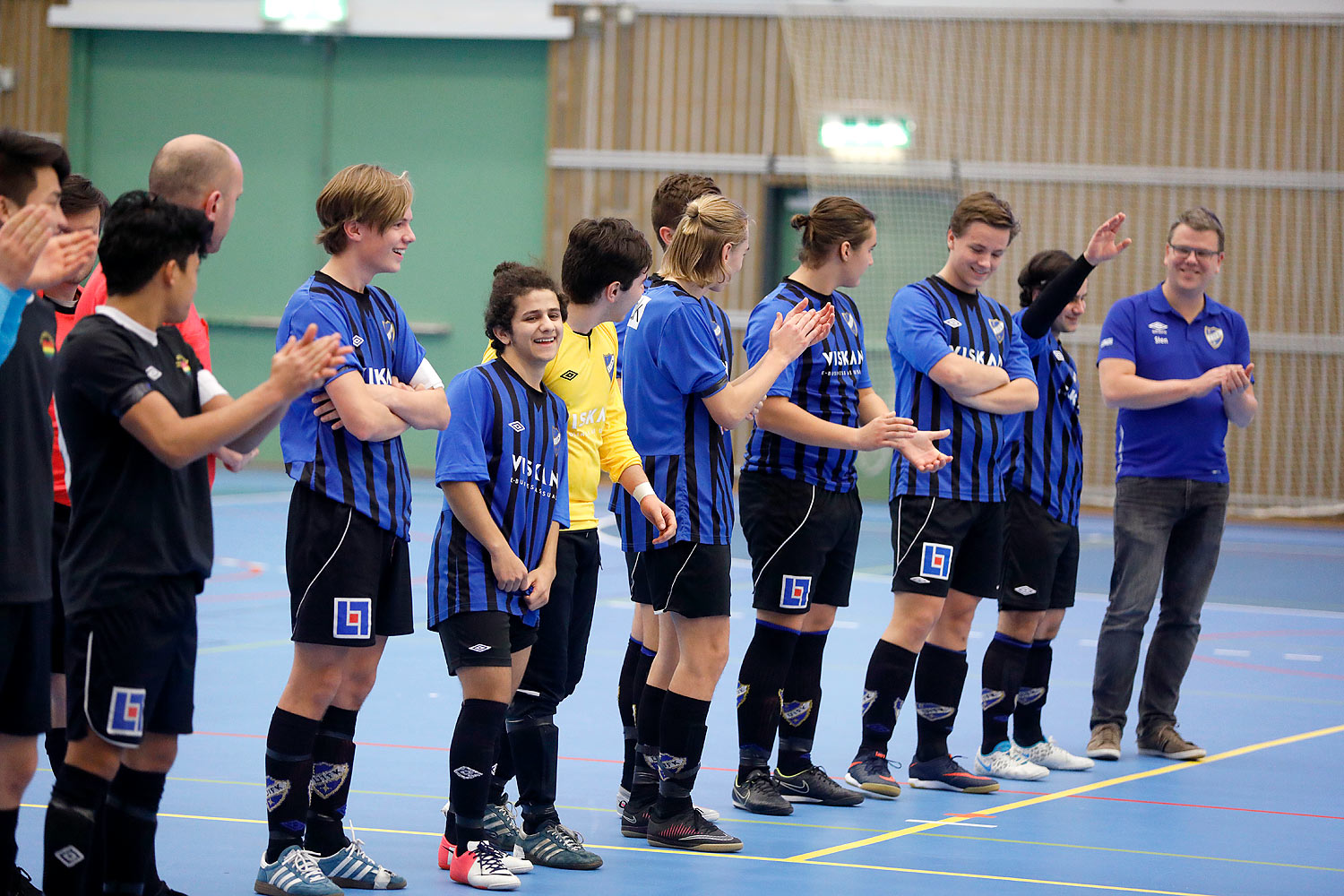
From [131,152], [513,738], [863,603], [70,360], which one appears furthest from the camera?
[131,152]

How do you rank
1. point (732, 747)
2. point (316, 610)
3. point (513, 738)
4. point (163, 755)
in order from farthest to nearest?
point (732, 747) < point (513, 738) < point (316, 610) < point (163, 755)

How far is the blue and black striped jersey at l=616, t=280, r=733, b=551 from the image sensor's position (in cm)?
412

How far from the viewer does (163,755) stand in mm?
3037

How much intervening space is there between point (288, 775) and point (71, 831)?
0.70 meters

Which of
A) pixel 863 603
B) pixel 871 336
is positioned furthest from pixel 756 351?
pixel 871 336

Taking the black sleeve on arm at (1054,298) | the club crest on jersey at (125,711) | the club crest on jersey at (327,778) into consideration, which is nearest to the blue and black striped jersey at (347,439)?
the club crest on jersey at (327,778)

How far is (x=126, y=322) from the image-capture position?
289cm

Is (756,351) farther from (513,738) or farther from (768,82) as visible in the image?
(768,82)

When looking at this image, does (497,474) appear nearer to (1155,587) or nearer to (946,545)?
(946,545)

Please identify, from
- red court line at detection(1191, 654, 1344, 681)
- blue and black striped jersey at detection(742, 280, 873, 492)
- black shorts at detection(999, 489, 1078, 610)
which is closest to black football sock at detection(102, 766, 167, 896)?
blue and black striped jersey at detection(742, 280, 873, 492)

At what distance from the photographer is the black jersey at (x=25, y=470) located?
2.74 metres

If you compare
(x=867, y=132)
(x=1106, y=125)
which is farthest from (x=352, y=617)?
(x=1106, y=125)

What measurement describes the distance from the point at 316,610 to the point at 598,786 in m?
1.71

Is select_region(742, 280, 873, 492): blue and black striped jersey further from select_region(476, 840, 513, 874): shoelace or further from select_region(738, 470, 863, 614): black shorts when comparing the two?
select_region(476, 840, 513, 874): shoelace
